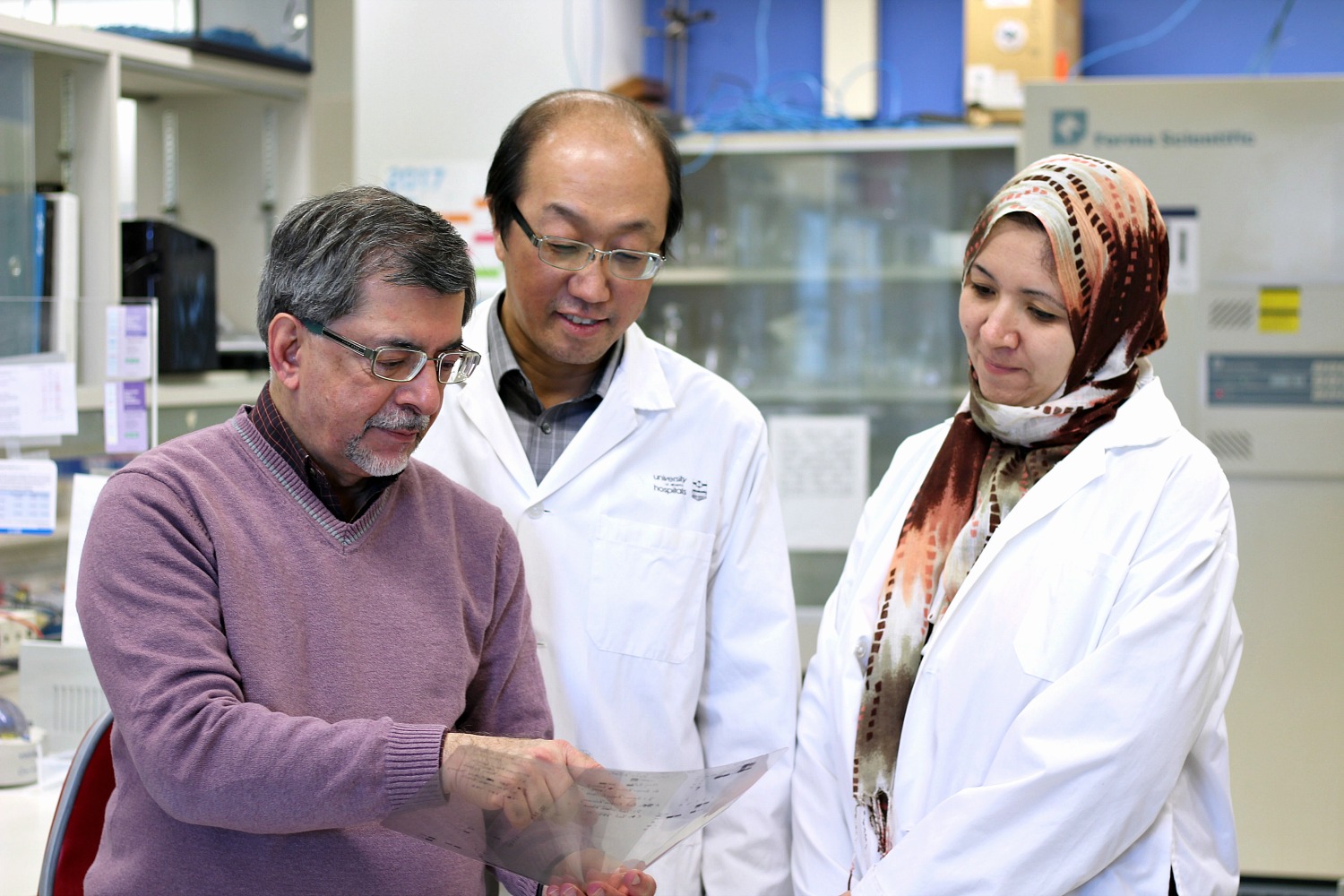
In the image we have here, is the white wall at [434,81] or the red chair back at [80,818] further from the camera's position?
the white wall at [434,81]

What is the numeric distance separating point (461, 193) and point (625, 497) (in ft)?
6.42

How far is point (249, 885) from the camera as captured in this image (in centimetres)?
105

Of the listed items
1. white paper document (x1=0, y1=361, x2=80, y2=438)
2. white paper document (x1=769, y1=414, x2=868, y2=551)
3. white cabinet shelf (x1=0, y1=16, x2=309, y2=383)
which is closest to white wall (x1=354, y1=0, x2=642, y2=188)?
white cabinet shelf (x1=0, y1=16, x2=309, y2=383)

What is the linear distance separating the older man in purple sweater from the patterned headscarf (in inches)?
13.2

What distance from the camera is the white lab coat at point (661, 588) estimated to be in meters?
1.46

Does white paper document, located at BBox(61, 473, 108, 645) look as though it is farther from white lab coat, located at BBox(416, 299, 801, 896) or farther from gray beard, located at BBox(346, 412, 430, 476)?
gray beard, located at BBox(346, 412, 430, 476)

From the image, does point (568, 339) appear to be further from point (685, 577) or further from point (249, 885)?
point (249, 885)

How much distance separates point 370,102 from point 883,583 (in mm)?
2507

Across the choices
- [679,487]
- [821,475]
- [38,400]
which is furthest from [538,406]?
[821,475]

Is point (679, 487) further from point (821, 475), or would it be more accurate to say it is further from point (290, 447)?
point (821, 475)

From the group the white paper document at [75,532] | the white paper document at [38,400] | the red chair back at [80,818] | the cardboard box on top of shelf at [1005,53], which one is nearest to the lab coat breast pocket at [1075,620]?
the red chair back at [80,818]

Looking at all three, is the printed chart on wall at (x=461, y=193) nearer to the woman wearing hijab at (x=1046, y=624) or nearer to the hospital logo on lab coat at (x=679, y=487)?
the hospital logo on lab coat at (x=679, y=487)

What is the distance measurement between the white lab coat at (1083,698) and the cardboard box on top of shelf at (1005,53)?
2.25m

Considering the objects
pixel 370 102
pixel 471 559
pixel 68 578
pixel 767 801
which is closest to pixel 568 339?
pixel 471 559
